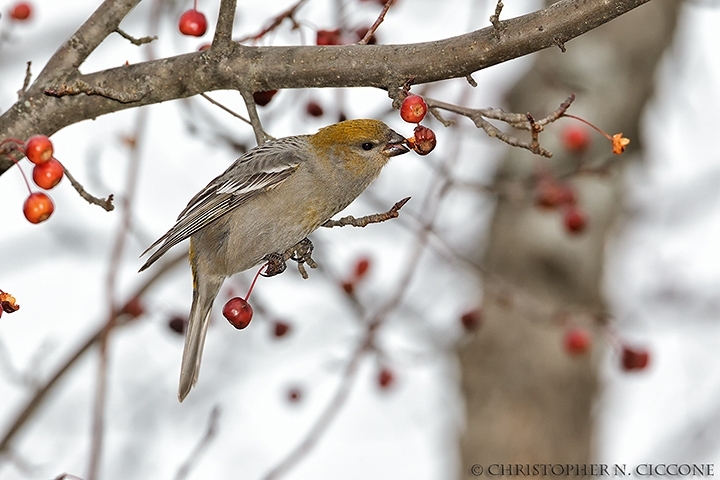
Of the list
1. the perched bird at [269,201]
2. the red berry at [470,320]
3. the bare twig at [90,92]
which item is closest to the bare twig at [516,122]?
the bare twig at [90,92]

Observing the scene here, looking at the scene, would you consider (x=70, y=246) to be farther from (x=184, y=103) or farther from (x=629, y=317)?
(x=629, y=317)

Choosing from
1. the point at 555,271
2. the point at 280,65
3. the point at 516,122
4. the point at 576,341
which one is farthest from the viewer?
the point at 555,271

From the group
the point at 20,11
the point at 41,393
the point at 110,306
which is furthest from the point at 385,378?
the point at 20,11

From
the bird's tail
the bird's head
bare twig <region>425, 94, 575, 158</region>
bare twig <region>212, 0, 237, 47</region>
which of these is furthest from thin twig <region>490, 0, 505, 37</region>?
the bird's tail

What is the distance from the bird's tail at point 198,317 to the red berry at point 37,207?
149 centimetres

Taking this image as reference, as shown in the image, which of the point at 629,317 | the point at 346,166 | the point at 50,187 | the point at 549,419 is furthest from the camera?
the point at 629,317

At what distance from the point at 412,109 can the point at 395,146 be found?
1.34 m

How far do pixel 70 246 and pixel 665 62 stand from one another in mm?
4722

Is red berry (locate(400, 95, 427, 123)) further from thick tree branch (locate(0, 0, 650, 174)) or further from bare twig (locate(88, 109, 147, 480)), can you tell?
bare twig (locate(88, 109, 147, 480))

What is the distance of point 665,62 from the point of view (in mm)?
7035

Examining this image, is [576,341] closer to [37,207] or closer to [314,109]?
[314,109]

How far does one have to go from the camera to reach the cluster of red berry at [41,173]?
249 centimetres

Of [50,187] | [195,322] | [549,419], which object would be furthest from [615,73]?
[50,187]

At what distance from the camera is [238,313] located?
3373mm
